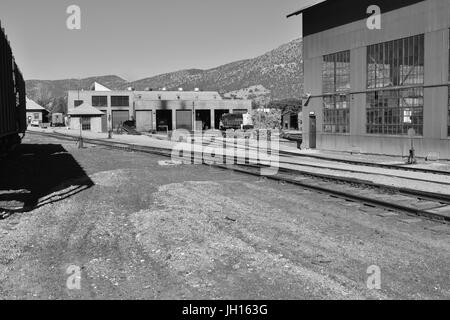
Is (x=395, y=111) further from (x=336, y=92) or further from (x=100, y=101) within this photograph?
(x=100, y=101)

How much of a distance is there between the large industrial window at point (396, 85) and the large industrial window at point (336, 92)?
1.98 metres

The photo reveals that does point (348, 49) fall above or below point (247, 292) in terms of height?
above

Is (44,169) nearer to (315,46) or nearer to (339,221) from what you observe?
(339,221)

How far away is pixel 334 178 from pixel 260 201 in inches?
168

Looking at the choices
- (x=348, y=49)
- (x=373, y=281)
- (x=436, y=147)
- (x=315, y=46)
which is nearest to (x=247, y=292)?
(x=373, y=281)

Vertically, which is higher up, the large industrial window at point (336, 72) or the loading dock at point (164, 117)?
the large industrial window at point (336, 72)

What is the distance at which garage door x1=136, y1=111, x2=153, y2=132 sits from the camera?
3231 inches

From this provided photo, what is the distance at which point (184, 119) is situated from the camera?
291 ft

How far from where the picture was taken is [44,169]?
18922mm

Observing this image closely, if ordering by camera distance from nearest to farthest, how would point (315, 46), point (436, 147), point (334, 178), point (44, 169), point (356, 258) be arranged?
point (356, 258)
point (334, 178)
point (44, 169)
point (436, 147)
point (315, 46)

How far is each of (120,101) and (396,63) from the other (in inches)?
3095

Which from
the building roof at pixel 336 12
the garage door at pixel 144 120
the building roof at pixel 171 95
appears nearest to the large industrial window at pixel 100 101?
the building roof at pixel 171 95

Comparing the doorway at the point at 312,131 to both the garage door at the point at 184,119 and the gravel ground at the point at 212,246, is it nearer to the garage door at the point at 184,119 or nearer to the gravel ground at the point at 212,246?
the gravel ground at the point at 212,246

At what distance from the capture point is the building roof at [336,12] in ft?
84.4
